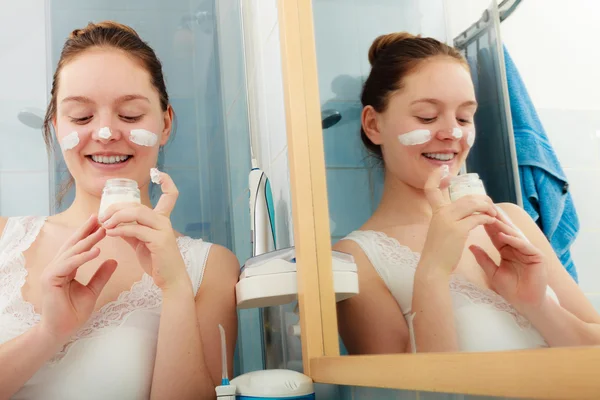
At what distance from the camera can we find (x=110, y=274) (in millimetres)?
1090

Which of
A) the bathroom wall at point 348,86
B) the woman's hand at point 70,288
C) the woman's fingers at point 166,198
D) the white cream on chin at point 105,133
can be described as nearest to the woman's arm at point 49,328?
the woman's hand at point 70,288

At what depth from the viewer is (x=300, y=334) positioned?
115 cm

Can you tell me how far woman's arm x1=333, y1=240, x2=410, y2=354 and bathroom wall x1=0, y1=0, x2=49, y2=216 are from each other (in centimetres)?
→ 89

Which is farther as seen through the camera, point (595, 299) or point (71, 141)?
point (71, 141)

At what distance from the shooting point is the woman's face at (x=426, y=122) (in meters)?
0.67

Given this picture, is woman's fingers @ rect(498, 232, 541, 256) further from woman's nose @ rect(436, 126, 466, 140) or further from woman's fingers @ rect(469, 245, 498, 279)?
woman's nose @ rect(436, 126, 466, 140)

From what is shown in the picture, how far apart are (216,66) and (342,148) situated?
89cm

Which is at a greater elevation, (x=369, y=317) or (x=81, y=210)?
(x=81, y=210)

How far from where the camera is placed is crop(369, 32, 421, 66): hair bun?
809 mm

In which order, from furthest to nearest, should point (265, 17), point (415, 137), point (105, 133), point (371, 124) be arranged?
point (265, 17), point (105, 133), point (371, 124), point (415, 137)

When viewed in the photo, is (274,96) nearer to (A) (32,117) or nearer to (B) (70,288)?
(B) (70,288)

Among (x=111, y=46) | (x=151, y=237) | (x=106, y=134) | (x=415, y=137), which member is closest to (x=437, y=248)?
(x=415, y=137)

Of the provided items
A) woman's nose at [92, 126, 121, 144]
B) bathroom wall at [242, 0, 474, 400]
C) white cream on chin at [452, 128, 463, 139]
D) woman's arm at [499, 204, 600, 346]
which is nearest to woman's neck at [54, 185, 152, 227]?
woman's nose at [92, 126, 121, 144]

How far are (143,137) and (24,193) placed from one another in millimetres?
453
